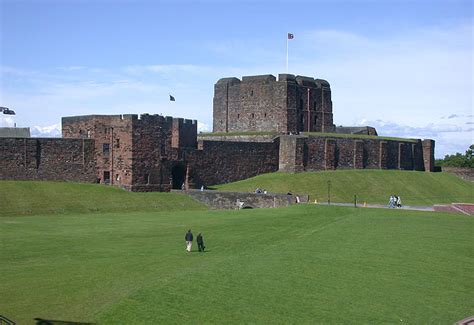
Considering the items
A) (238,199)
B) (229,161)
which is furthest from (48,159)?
(229,161)

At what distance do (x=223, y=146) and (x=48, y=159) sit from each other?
1587 centimetres

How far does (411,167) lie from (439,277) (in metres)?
49.1

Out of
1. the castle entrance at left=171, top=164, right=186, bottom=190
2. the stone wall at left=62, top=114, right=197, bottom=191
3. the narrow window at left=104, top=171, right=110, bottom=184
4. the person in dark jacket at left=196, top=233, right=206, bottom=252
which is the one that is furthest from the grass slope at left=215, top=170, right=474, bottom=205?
the person in dark jacket at left=196, top=233, right=206, bottom=252

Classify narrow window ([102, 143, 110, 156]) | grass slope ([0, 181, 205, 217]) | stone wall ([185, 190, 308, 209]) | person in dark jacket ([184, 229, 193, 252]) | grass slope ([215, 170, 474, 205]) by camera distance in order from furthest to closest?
grass slope ([215, 170, 474, 205]) < narrow window ([102, 143, 110, 156]) < stone wall ([185, 190, 308, 209]) < grass slope ([0, 181, 205, 217]) < person in dark jacket ([184, 229, 193, 252])

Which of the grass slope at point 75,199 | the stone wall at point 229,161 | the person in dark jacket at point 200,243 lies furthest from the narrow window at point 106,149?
the person in dark jacket at point 200,243

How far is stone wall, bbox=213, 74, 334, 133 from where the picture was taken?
6650cm

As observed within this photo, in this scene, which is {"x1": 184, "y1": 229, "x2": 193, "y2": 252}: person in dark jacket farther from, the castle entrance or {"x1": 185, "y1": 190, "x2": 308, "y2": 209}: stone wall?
the castle entrance

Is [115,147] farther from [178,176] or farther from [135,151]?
[178,176]

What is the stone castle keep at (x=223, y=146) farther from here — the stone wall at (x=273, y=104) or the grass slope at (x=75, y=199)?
the grass slope at (x=75, y=199)

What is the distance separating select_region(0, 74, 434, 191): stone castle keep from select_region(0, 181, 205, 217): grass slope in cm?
246

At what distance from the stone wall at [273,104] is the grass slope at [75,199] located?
21.0 m

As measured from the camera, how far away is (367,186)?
59.2m

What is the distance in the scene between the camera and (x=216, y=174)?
56656 mm

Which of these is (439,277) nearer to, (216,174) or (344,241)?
(344,241)
